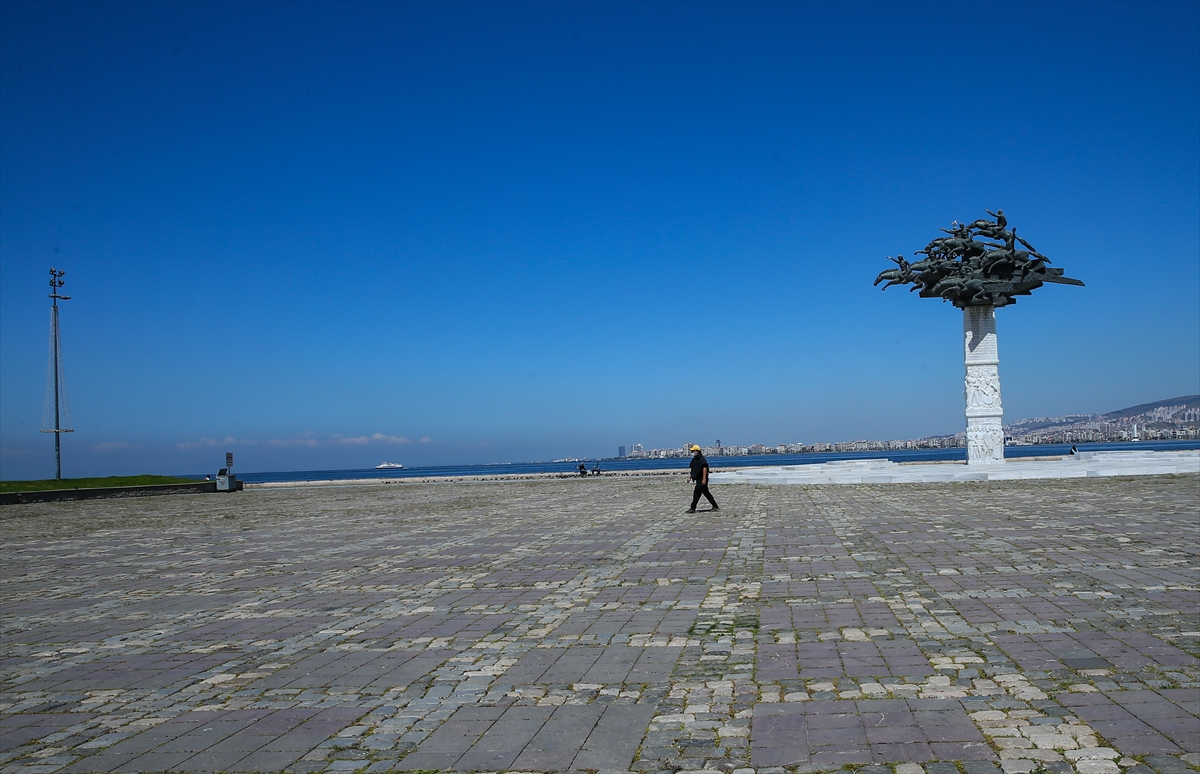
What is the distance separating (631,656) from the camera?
5.46m

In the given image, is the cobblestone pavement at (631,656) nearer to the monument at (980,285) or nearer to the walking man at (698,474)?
the walking man at (698,474)

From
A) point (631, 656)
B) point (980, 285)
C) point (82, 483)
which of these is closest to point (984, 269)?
point (980, 285)

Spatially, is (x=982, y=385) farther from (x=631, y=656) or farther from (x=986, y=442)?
(x=631, y=656)

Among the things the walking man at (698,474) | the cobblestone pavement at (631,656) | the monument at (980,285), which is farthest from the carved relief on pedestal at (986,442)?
the cobblestone pavement at (631,656)

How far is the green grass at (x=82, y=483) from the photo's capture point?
3159 cm

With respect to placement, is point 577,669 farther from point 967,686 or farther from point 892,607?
point 892,607

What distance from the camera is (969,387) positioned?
27.4 meters

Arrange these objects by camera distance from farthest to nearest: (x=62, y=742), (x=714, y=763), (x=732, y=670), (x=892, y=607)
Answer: (x=892, y=607)
(x=732, y=670)
(x=62, y=742)
(x=714, y=763)

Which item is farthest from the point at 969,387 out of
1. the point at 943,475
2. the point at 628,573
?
the point at 628,573

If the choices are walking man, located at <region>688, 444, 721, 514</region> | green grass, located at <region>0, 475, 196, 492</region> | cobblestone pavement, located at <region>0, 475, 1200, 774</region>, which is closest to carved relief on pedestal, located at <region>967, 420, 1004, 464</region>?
walking man, located at <region>688, 444, 721, 514</region>

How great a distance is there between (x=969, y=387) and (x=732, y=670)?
2532 centimetres

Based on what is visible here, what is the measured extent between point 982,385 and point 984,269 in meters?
3.88

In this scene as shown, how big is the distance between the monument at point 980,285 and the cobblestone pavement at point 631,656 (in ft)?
52.4

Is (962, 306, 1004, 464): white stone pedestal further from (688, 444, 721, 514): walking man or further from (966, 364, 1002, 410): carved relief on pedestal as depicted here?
(688, 444, 721, 514): walking man
